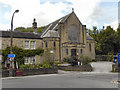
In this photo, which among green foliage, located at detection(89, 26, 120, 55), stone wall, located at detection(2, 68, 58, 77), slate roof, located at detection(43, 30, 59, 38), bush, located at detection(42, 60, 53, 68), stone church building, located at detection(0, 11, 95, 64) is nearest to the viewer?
stone wall, located at detection(2, 68, 58, 77)

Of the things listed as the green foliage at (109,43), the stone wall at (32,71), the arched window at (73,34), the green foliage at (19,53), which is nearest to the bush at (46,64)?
the stone wall at (32,71)

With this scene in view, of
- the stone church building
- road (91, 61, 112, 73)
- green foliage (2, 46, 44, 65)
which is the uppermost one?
Result: the stone church building

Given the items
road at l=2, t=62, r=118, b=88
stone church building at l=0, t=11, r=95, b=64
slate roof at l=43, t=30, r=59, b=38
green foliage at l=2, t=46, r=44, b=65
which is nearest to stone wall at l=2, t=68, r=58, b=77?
road at l=2, t=62, r=118, b=88

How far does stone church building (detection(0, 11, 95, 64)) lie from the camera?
31891mm

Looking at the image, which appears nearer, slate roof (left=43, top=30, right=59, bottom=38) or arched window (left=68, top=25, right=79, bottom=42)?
slate roof (left=43, top=30, right=59, bottom=38)

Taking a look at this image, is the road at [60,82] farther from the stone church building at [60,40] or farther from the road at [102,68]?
the stone church building at [60,40]

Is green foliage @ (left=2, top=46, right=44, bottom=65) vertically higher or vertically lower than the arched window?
lower

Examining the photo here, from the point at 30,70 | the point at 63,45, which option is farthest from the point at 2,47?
the point at 63,45

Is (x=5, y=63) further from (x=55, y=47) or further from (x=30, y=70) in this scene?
(x=55, y=47)

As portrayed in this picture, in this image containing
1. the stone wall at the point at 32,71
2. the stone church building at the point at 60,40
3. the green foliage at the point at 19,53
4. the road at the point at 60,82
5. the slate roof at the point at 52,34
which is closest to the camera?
the road at the point at 60,82

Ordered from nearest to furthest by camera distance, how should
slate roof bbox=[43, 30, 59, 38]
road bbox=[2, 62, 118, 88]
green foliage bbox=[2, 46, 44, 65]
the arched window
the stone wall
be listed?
road bbox=[2, 62, 118, 88] < the stone wall < green foliage bbox=[2, 46, 44, 65] < slate roof bbox=[43, 30, 59, 38] < the arched window

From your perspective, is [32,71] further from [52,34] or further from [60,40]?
A: [60,40]

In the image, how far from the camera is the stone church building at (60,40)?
31.9 m

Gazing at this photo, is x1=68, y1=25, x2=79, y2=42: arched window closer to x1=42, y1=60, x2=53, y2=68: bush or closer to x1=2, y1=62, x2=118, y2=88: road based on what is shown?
x1=42, y1=60, x2=53, y2=68: bush
